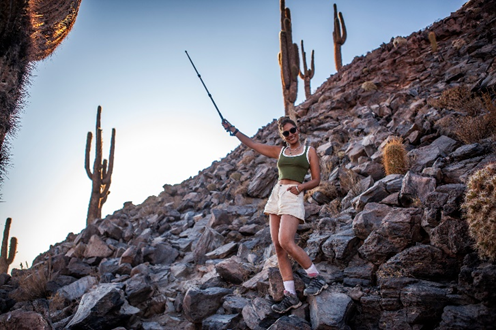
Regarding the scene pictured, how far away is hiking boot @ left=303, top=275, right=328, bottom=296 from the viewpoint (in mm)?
3274

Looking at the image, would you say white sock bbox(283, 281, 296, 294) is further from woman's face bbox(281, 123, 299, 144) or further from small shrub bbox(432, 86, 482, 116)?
small shrub bbox(432, 86, 482, 116)

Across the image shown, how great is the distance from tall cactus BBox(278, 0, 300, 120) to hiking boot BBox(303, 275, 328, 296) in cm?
1085

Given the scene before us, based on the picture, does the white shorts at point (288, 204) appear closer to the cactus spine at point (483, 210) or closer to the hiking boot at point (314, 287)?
the hiking boot at point (314, 287)

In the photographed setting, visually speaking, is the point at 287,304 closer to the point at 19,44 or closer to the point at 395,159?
the point at 395,159

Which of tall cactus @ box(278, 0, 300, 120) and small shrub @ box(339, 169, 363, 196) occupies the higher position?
tall cactus @ box(278, 0, 300, 120)

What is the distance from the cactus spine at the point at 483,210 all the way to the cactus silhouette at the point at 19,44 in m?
6.02

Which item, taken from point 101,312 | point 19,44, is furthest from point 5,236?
point 101,312

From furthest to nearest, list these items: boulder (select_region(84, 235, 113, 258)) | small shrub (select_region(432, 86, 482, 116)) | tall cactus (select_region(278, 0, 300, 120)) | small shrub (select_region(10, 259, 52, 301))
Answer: tall cactus (select_region(278, 0, 300, 120)), boulder (select_region(84, 235, 113, 258)), small shrub (select_region(432, 86, 482, 116)), small shrub (select_region(10, 259, 52, 301))

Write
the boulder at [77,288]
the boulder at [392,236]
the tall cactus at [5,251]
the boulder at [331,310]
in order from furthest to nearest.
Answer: the tall cactus at [5,251] → the boulder at [77,288] → the boulder at [392,236] → the boulder at [331,310]

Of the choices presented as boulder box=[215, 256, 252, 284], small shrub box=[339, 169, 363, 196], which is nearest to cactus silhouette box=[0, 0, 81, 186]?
boulder box=[215, 256, 252, 284]

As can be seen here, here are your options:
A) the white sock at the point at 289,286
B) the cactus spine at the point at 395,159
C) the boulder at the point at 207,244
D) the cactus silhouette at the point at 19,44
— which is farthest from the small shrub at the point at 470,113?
the cactus silhouette at the point at 19,44

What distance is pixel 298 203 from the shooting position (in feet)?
11.0

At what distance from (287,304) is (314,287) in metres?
0.37

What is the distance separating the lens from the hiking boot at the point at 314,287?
10.7 ft
